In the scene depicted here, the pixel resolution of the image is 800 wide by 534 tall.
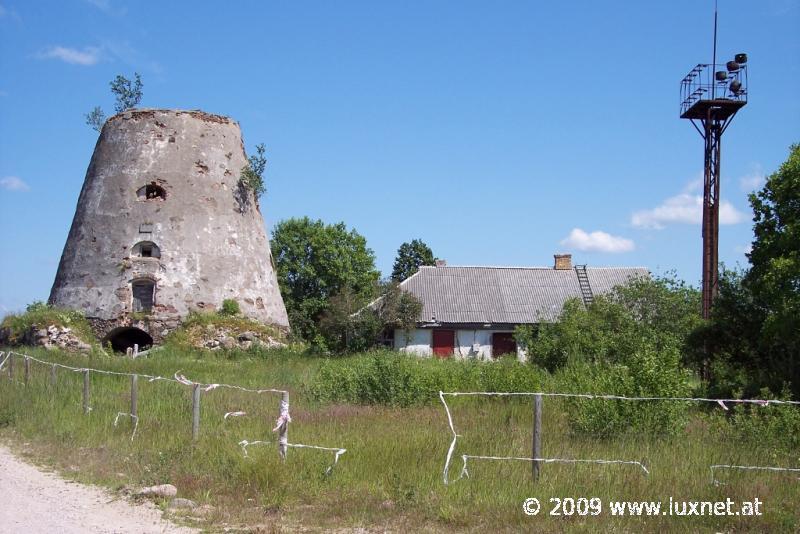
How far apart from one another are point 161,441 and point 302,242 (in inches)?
1275

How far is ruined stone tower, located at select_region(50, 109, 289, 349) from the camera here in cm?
2339

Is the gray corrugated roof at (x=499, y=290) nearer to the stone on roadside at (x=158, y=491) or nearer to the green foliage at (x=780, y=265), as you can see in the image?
the green foliage at (x=780, y=265)

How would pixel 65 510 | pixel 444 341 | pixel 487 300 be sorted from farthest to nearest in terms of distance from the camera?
pixel 487 300, pixel 444 341, pixel 65 510

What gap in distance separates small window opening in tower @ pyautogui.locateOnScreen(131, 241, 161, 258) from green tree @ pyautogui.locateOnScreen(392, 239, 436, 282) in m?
30.6

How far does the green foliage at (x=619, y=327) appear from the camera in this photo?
58.8 ft

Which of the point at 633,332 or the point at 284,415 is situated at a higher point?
the point at 633,332

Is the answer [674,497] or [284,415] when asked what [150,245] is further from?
[674,497]

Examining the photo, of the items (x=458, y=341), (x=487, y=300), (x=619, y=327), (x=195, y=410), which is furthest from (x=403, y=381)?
(x=487, y=300)

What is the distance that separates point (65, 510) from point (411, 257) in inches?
1882

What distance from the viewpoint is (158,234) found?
77.8ft

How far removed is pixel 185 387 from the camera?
43.9 ft

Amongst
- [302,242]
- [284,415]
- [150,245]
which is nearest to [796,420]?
[284,415]

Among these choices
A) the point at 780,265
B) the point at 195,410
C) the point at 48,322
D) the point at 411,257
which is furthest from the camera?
the point at 411,257

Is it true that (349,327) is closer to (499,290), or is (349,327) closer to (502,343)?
(502,343)
